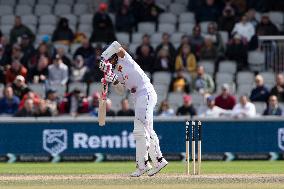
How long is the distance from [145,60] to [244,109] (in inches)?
167

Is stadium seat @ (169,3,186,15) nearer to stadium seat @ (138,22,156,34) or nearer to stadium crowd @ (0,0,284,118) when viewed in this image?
stadium crowd @ (0,0,284,118)

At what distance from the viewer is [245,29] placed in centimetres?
3059

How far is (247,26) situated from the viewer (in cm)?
3056

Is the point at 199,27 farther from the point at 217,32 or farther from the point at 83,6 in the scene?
the point at 83,6

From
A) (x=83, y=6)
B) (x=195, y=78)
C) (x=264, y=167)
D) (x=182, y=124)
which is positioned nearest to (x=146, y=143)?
(x=264, y=167)

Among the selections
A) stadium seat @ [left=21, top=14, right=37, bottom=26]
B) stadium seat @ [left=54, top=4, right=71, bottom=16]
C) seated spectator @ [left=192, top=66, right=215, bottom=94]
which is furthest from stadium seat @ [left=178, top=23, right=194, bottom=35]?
stadium seat @ [left=21, top=14, right=37, bottom=26]

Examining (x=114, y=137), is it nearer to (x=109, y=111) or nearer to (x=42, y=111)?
(x=109, y=111)

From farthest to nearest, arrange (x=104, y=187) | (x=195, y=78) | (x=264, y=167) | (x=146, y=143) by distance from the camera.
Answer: (x=195, y=78)
(x=264, y=167)
(x=146, y=143)
(x=104, y=187)

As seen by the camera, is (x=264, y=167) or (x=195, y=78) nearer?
(x=264, y=167)

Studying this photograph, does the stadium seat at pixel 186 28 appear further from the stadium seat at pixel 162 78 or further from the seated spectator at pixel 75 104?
the seated spectator at pixel 75 104

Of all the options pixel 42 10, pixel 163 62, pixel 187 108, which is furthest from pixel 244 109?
pixel 42 10

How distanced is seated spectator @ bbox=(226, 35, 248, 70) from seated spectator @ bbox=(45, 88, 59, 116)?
481 centimetres

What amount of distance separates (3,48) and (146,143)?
41.3ft

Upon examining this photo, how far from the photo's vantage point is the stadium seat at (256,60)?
30.3m
